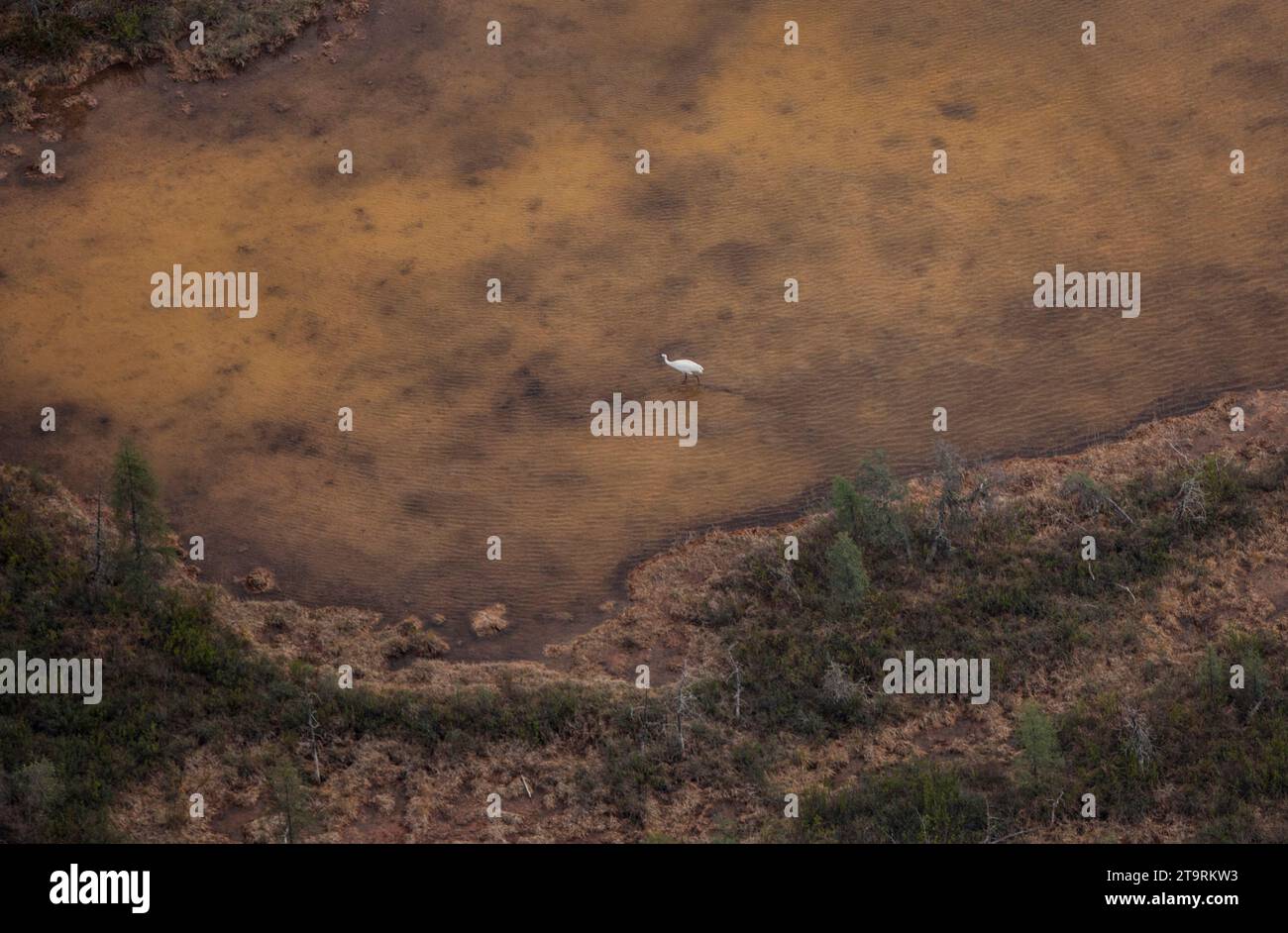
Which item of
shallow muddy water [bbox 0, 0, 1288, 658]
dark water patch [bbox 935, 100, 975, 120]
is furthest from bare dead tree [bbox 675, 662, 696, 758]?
dark water patch [bbox 935, 100, 975, 120]

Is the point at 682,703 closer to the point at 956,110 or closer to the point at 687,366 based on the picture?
the point at 687,366

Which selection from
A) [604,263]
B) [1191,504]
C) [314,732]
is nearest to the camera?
[314,732]

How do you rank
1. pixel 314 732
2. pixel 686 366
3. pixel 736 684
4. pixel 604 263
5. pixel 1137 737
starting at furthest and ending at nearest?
1. pixel 604 263
2. pixel 686 366
3. pixel 736 684
4. pixel 314 732
5. pixel 1137 737

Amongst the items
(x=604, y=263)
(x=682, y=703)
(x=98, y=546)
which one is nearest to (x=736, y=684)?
(x=682, y=703)

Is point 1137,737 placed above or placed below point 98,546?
below

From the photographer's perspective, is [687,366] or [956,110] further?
[956,110]

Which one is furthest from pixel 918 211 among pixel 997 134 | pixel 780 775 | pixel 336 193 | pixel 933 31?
pixel 780 775

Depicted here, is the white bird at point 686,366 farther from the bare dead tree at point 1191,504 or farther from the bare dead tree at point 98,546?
the bare dead tree at point 98,546

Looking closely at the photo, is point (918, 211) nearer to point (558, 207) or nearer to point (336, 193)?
point (558, 207)

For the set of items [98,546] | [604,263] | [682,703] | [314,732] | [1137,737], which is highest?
[604,263]
